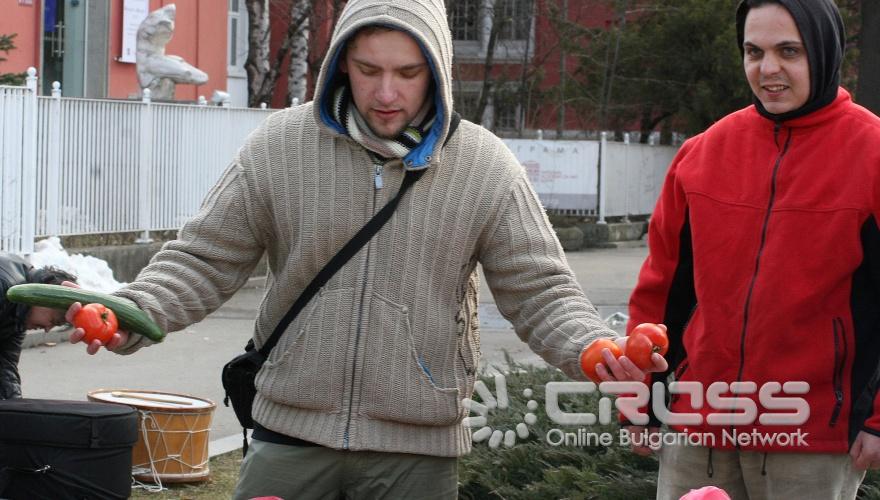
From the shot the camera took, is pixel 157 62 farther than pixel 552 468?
Yes

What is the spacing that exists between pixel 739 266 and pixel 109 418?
11.0ft

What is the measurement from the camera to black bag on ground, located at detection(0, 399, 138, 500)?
5.95 meters

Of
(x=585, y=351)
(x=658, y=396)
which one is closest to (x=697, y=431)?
(x=658, y=396)

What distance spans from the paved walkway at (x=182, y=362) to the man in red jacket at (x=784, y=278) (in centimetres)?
388

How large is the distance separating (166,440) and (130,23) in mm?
15932

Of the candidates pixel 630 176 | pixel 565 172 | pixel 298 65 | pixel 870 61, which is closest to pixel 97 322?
pixel 870 61

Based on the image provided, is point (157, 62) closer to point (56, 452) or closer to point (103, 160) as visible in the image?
point (103, 160)

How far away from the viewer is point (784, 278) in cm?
362

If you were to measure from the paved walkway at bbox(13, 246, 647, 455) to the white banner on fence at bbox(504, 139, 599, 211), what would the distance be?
31.3 ft

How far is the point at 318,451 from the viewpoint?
338 centimetres

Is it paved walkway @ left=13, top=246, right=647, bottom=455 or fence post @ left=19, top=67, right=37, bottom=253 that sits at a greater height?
fence post @ left=19, top=67, right=37, bottom=253

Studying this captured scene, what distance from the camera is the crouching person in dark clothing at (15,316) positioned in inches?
221

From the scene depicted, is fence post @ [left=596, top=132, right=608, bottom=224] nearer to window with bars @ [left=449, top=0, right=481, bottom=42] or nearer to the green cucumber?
window with bars @ [left=449, top=0, right=481, bottom=42]

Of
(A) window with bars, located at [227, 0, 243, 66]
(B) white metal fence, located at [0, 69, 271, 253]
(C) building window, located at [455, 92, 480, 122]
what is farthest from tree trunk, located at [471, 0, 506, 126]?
(B) white metal fence, located at [0, 69, 271, 253]
